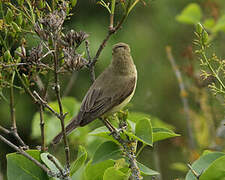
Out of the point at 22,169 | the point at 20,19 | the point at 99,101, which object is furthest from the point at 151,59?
the point at 22,169

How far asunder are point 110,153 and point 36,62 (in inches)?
27.1

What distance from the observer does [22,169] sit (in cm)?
231

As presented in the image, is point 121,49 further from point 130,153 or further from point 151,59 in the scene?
point 151,59

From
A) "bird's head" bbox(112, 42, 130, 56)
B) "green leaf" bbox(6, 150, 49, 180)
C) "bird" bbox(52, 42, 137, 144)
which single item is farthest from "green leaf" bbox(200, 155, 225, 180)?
"bird's head" bbox(112, 42, 130, 56)

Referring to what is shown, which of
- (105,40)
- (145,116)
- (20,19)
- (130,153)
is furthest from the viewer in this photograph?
(145,116)

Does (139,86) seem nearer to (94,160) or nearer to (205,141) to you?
(205,141)

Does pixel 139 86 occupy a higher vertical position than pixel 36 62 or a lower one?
lower

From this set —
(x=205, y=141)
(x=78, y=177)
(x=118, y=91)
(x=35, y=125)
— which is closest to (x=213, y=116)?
(x=205, y=141)

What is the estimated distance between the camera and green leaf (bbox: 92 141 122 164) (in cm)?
248

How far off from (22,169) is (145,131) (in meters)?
0.67

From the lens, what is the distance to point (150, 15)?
10.5m

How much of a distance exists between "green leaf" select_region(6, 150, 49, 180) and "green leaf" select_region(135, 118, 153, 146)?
0.54 meters

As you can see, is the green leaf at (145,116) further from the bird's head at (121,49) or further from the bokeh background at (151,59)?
the bokeh background at (151,59)

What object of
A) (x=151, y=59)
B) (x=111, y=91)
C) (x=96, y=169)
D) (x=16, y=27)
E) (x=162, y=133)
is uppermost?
(x=16, y=27)
